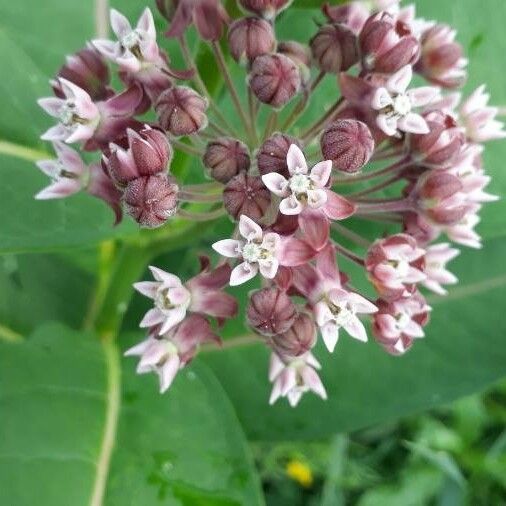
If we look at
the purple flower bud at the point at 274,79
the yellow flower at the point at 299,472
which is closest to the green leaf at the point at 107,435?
the purple flower bud at the point at 274,79

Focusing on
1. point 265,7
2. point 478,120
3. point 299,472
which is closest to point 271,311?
point 265,7

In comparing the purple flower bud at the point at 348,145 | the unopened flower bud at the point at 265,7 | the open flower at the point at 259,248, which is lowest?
the open flower at the point at 259,248

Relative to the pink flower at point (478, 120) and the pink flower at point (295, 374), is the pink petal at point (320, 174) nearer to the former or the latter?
the pink flower at point (295, 374)

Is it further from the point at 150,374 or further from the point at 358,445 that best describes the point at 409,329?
the point at 358,445

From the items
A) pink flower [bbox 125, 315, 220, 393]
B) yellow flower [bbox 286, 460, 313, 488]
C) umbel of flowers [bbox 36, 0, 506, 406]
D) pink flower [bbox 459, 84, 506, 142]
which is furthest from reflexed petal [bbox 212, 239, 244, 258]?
yellow flower [bbox 286, 460, 313, 488]

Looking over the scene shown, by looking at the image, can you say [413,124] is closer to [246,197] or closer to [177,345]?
[246,197]

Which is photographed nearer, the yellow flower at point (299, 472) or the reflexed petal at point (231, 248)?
the reflexed petal at point (231, 248)
